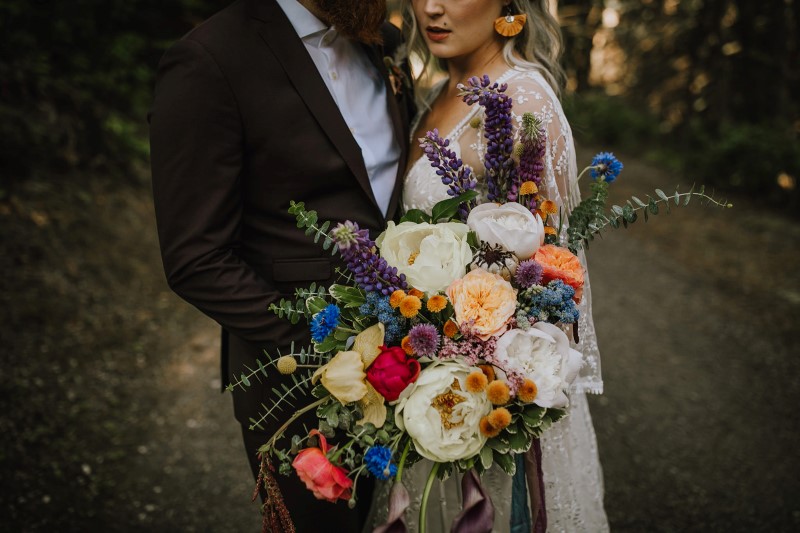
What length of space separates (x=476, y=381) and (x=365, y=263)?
363mm

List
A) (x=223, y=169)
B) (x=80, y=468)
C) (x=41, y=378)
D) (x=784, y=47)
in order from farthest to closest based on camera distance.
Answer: (x=784, y=47), (x=41, y=378), (x=80, y=468), (x=223, y=169)

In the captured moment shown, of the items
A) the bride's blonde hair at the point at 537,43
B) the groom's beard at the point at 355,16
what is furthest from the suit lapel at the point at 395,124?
the bride's blonde hair at the point at 537,43

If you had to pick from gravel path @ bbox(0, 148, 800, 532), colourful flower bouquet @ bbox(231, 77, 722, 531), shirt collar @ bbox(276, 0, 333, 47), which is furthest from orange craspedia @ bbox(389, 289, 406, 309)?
gravel path @ bbox(0, 148, 800, 532)

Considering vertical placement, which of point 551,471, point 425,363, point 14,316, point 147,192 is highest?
point 425,363

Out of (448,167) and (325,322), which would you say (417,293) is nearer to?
(325,322)

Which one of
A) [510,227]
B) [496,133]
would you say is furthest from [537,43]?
[510,227]

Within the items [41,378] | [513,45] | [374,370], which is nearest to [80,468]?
[41,378]

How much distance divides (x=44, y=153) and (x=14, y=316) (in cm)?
188

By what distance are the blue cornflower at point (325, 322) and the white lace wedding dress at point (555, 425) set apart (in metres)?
0.66

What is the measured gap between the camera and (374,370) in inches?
54.2

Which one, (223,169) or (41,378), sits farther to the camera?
(41,378)

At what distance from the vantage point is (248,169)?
1.79 meters

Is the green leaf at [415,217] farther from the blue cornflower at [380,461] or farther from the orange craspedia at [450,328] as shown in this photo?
the blue cornflower at [380,461]

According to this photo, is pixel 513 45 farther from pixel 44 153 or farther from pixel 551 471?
pixel 44 153
